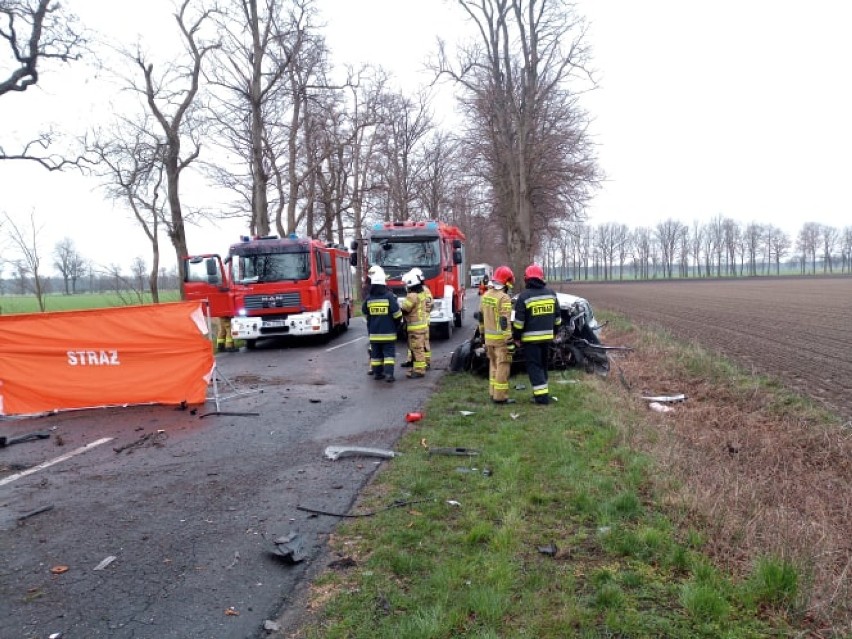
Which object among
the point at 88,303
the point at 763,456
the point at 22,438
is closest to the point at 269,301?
the point at 22,438

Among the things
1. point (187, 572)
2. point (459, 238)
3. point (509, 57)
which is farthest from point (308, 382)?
point (509, 57)

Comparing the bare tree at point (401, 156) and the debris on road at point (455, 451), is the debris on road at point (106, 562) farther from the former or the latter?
the bare tree at point (401, 156)

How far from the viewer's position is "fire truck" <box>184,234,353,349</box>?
50.4 ft

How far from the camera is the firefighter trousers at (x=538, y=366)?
27.0 feet

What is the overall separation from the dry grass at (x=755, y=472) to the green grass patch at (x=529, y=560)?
0.26m

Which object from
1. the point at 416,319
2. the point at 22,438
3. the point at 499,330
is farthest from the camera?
the point at 416,319

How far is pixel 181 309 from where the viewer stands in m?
8.66

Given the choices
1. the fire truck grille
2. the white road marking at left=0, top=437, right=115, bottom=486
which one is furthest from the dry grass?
the fire truck grille

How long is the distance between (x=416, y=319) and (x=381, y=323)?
64 cm

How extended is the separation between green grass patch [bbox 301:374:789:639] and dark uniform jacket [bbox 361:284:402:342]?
442 cm

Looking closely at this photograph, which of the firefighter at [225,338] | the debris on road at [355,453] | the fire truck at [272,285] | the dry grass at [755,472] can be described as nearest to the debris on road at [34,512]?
the debris on road at [355,453]

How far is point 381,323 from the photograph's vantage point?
33.8 ft

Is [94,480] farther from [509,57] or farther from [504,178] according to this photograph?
[504,178]

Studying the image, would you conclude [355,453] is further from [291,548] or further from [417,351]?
[417,351]
